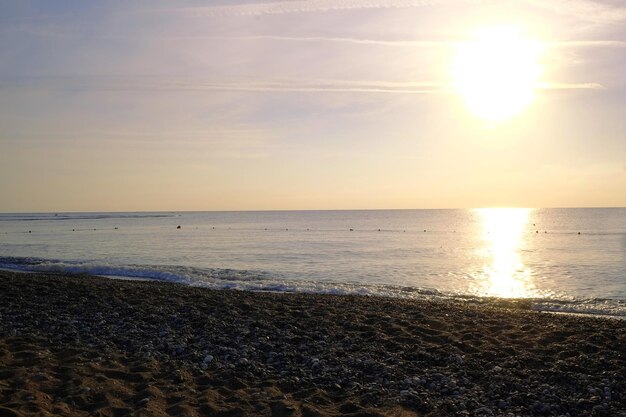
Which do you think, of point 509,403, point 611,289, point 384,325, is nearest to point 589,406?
point 509,403

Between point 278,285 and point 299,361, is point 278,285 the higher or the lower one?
the lower one

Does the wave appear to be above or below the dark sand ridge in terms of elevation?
below

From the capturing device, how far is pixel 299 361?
952cm

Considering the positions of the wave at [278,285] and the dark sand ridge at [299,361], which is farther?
the wave at [278,285]

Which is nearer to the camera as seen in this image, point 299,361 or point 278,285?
point 299,361

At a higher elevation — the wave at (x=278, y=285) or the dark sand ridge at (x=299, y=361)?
the dark sand ridge at (x=299, y=361)

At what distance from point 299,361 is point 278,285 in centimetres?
1317

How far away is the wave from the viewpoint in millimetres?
18406

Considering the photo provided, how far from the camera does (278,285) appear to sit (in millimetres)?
22609

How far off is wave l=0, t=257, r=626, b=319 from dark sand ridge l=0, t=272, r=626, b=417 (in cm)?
395

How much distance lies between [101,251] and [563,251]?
39.3 m

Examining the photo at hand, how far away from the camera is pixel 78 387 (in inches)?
302

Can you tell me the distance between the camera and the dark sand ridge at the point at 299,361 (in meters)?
7.38

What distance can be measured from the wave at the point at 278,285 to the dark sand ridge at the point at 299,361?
395 cm
